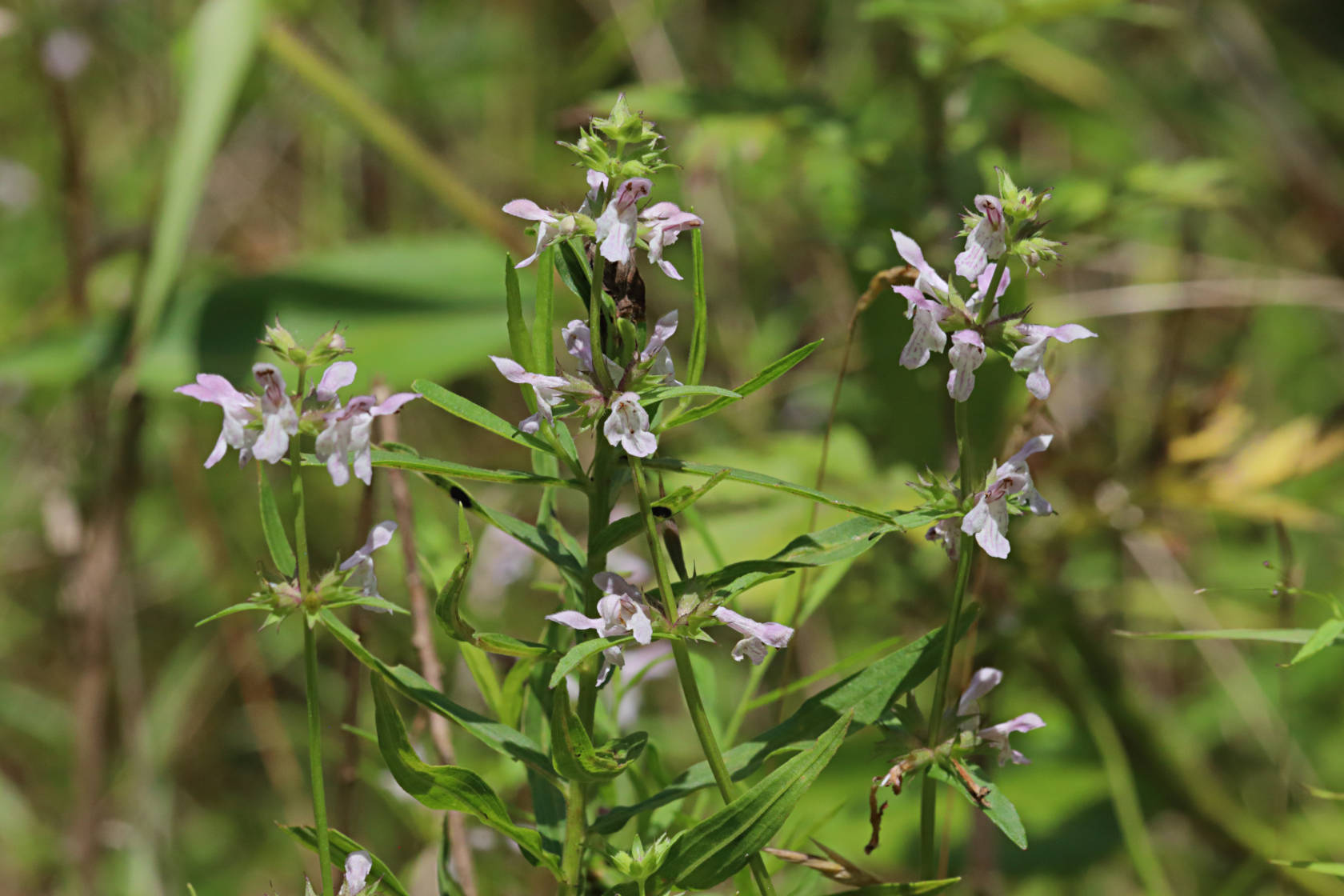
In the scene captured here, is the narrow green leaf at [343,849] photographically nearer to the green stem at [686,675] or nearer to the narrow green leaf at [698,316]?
the green stem at [686,675]

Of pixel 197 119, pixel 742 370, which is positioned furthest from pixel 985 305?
pixel 742 370

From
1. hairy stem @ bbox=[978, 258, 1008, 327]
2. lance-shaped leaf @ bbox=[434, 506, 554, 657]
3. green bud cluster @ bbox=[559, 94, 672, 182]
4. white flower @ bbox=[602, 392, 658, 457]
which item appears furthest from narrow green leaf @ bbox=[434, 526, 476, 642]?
hairy stem @ bbox=[978, 258, 1008, 327]

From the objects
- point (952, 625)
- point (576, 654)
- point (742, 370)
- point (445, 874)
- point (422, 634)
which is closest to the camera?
point (576, 654)

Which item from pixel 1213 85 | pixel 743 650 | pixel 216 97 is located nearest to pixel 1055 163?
pixel 1213 85

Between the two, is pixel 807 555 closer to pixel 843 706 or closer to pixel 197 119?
pixel 843 706

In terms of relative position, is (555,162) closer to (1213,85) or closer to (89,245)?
(89,245)

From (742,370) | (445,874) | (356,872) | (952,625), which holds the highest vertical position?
(952,625)
